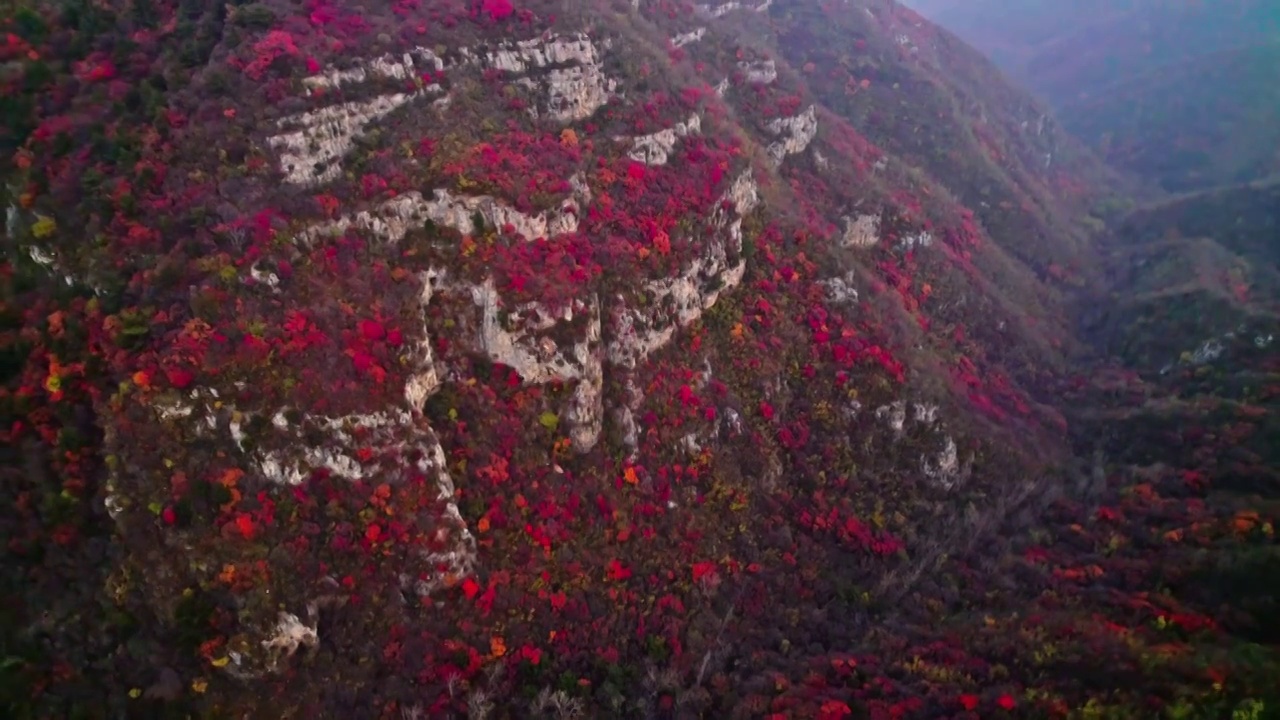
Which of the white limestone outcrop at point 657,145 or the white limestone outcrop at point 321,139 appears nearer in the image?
the white limestone outcrop at point 321,139

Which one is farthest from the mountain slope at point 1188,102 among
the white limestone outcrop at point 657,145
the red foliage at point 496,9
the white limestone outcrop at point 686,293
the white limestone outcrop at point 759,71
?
Result: the red foliage at point 496,9

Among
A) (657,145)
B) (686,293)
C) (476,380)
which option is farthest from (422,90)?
(686,293)

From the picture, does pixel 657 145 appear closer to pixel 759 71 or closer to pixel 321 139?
pixel 321 139

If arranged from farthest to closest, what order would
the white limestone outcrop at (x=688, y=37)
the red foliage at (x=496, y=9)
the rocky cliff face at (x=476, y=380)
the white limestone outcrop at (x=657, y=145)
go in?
the white limestone outcrop at (x=688, y=37) → the red foliage at (x=496, y=9) → the white limestone outcrop at (x=657, y=145) → the rocky cliff face at (x=476, y=380)

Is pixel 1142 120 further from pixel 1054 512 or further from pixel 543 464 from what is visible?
pixel 543 464

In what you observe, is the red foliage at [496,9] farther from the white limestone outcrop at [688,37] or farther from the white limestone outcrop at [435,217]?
the white limestone outcrop at [688,37]

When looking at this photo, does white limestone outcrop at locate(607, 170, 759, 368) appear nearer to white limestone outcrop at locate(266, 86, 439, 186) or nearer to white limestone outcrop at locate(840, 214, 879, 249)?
white limestone outcrop at locate(840, 214, 879, 249)

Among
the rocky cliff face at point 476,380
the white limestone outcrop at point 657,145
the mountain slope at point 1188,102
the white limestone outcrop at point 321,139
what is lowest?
the rocky cliff face at point 476,380

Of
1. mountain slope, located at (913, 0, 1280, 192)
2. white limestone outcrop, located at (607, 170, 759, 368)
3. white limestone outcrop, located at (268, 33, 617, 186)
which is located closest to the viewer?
white limestone outcrop, located at (268, 33, 617, 186)

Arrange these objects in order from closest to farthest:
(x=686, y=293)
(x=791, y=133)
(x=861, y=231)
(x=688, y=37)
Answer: (x=686, y=293) → (x=861, y=231) → (x=791, y=133) → (x=688, y=37)

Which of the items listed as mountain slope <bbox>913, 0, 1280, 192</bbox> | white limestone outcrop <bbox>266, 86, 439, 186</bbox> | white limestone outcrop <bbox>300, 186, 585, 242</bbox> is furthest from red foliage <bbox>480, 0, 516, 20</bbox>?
mountain slope <bbox>913, 0, 1280, 192</bbox>
